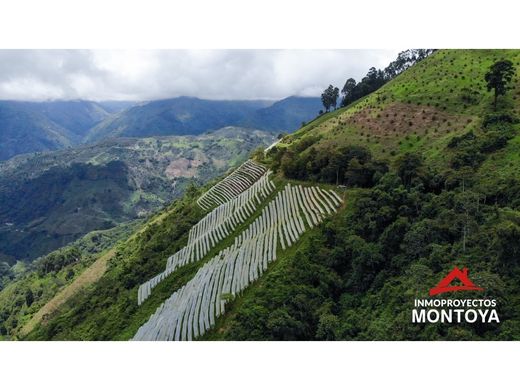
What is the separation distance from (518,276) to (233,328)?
11.7 metres

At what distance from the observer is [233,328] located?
1933 centimetres

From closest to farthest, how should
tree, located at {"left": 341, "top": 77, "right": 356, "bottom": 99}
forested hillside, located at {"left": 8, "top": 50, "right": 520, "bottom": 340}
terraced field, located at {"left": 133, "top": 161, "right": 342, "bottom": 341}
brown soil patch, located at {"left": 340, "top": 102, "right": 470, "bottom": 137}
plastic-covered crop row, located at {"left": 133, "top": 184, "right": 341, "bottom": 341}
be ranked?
forested hillside, located at {"left": 8, "top": 50, "right": 520, "bottom": 340}, plastic-covered crop row, located at {"left": 133, "top": 184, "right": 341, "bottom": 341}, terraced field, located at {"left": 133, "top": 161, "right": 342, "bottom": 341}, brown soil patch, located at {"left": 340, "top": 102, "right": 470, "bottom": 137}, tree, located at {"left": 341, "top": 77, "right": 356, "bottom": 99}

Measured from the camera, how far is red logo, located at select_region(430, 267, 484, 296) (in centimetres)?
1698

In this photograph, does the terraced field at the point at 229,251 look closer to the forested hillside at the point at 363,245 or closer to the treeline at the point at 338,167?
the forested hillside at the point at 363,245

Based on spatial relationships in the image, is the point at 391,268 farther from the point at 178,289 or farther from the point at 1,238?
the point at 1,238

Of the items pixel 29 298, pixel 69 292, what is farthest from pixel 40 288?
pixel 69 292

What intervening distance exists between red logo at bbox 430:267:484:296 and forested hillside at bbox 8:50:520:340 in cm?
28

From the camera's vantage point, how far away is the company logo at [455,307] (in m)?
16.0

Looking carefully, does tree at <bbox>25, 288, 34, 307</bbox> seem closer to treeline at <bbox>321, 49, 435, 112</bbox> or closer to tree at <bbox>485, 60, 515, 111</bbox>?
treeline at <bbox>321, 49, 435, 112</bbox>

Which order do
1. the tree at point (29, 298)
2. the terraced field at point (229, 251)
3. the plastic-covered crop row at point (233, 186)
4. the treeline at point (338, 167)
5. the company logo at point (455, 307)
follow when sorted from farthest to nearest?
the tree at point (29, 298), the plastic-covered crop row at point (233, 186), the treeline at point (338, 167), the terraced field at point (229, 251), the company logo at point (455, 307)

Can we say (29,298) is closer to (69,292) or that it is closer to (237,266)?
(69,292)

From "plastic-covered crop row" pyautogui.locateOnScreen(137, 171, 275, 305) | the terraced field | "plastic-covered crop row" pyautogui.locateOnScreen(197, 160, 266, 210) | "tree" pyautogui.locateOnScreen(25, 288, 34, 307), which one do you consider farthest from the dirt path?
the terraced field

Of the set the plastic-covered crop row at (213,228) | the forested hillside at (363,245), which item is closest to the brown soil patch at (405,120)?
the forested hillside at (363,245)

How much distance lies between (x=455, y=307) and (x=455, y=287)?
3.22 feet
